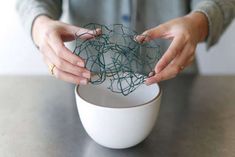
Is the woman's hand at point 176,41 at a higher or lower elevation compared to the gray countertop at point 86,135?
higher

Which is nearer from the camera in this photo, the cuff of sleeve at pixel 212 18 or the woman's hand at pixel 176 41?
the woman's hand at pixel 176 41

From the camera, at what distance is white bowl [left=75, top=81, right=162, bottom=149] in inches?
18.7

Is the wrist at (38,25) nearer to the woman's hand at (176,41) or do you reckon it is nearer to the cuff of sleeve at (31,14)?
A: the cuff of sleeve at (31,14)

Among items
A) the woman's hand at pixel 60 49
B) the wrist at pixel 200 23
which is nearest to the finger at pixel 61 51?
the woman's hand at pixel 60 49

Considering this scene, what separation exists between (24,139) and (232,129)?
0.95 ft

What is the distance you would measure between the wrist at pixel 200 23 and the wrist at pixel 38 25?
0.75 ft

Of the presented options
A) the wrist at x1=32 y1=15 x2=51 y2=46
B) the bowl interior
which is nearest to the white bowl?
the bowl interior

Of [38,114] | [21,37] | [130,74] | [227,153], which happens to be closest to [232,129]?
[227,153]

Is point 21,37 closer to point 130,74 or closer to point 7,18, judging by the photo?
point 7,18

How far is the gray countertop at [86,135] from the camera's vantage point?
1.71 feet

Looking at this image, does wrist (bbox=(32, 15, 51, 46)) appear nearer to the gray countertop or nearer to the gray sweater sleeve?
the gray countertop

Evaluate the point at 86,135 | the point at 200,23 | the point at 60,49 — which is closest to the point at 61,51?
the point at 60,49

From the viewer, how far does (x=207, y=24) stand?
68cm

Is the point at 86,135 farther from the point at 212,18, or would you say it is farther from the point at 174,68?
the point at 212,18
